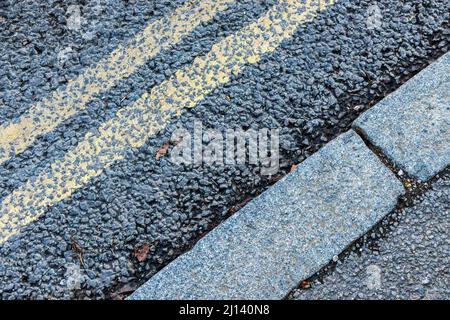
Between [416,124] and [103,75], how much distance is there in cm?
123

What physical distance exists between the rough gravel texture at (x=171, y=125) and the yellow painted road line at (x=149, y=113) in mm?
33

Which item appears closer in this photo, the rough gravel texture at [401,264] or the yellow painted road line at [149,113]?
the rough gravel texture at [401,264]

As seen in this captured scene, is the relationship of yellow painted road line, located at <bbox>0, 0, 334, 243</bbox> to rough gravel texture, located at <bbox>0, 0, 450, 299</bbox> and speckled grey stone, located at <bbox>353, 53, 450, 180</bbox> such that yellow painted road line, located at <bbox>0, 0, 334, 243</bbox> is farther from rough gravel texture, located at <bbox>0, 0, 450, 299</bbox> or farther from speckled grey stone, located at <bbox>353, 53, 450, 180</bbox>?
speckled grey stone, located at <bbox>353, 53, 450, 180</bbox>

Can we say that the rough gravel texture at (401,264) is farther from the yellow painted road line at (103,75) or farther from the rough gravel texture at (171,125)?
the yellow painted road line at (103,75)

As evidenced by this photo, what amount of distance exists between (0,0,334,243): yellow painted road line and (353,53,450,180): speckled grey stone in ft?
1.64

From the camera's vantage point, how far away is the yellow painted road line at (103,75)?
214 cm

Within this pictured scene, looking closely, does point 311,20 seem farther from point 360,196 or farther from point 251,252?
point 251,252

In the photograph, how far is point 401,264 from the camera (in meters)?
1.91

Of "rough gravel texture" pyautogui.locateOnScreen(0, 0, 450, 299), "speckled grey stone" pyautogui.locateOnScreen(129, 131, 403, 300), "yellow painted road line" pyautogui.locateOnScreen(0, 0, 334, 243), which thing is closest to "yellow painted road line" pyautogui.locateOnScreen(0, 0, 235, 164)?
"rough gravel texture" pyautogui.locateOnScreen(0, 0, 450, 299)

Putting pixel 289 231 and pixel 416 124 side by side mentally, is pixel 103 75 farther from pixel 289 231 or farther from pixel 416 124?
pixel 416 124

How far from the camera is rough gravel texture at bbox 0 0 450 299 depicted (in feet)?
6.41

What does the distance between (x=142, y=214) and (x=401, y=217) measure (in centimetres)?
92

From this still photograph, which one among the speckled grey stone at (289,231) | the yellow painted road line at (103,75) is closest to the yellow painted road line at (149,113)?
the yellow painted road line at (103,75)
